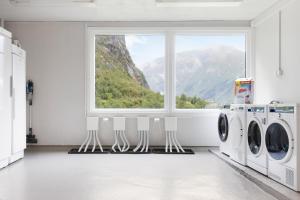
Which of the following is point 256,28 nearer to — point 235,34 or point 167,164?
point 235,34

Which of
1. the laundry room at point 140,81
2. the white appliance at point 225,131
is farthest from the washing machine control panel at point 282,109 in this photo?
the white appliance at point 225,131

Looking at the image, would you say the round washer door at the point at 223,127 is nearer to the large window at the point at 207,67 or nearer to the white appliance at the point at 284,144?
the large window at the point at 207,67

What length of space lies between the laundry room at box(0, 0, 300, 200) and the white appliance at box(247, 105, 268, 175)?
41 millimetres

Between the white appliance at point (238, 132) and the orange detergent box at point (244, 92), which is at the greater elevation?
the orange detergent box at point (244, 92)

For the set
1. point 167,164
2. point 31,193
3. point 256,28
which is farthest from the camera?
point 256,28

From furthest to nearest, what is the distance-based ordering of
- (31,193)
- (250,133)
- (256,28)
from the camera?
(256,28) → (250,133) → (31,193)

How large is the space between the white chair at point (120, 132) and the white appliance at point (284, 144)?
3.03 metres

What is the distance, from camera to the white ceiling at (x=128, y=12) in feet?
17.0

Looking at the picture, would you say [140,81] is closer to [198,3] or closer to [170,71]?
[170,71]

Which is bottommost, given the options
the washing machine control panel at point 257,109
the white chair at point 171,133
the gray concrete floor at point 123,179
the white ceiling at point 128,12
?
the gray concrete floor at point 123,179

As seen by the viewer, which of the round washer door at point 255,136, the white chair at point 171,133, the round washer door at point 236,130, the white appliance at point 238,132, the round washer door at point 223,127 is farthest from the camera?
the white chair at point 171,133

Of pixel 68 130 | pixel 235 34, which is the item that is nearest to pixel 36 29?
pixel 68 130

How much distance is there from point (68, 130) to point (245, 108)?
3.63m

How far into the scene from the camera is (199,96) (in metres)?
6.36
